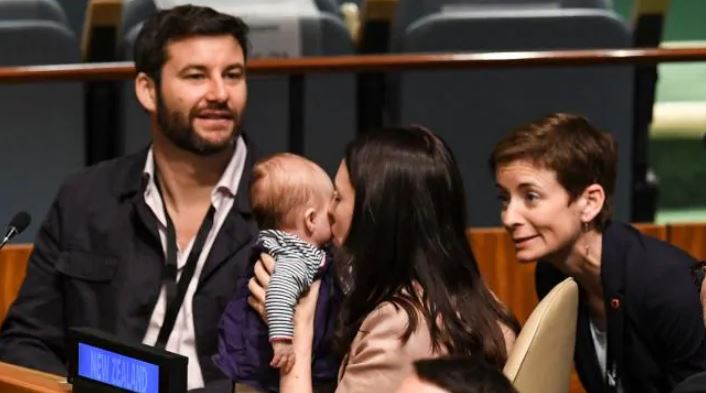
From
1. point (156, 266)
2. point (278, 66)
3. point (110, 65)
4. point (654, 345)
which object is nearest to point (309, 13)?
point (278, 66)

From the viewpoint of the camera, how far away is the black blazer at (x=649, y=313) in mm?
2551

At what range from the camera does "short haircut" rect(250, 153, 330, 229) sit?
2.40 m

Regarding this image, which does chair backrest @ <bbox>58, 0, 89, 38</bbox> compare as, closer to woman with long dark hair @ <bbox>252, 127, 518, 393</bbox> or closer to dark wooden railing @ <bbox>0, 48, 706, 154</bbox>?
dark wooden railing @ <bbox>0, 48, 706, 154</bbox>

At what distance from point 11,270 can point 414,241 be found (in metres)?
1.36

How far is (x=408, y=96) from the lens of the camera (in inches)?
139

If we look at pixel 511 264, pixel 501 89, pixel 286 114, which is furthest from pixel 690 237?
pixel 286 114

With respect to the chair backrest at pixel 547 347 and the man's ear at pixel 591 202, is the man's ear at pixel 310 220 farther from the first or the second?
the man's ear at pixel 591 202

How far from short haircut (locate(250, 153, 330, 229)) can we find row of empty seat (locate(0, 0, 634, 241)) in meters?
1.00

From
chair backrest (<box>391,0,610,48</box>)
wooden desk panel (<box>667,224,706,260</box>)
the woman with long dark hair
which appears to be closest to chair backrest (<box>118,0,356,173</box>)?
chair backrest (<box>391,0,610,48</box>)

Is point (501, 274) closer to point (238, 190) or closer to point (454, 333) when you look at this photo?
point (238, 190)

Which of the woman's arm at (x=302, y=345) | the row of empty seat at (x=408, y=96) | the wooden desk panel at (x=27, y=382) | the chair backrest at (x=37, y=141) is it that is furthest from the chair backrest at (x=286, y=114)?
the wooden desk panel at (x=27, y=382)

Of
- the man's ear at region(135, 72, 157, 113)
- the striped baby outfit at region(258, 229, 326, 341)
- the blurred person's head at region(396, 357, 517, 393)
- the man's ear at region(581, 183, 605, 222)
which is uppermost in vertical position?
the man's ear at region(135, 72, 157, 113)

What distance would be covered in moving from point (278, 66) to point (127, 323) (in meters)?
0.82

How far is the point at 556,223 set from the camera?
261cm
